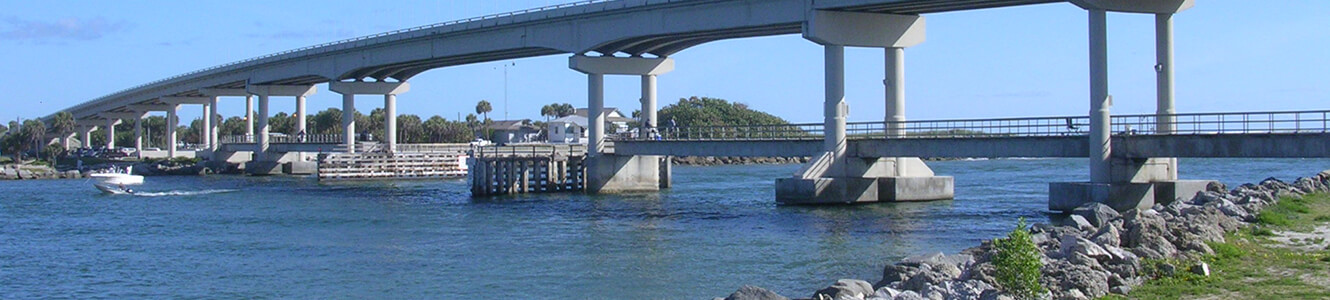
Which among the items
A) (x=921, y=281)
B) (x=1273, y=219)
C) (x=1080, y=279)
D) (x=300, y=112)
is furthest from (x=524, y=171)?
(x=1080, y=279)

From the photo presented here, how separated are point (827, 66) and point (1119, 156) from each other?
1193 centimetres

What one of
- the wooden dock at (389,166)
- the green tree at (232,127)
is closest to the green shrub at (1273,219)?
the wooden dock at (389,166)

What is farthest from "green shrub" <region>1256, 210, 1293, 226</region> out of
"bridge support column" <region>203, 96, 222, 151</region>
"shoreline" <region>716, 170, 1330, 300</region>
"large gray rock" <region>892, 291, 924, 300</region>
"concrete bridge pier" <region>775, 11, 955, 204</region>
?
"bridge support column" <region>203, 96, 222, 151</region>

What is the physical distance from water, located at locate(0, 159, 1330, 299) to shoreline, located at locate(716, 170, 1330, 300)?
350 cm

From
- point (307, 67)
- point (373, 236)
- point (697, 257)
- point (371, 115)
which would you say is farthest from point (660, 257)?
point (371, 115)

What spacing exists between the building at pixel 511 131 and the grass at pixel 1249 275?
416 feet

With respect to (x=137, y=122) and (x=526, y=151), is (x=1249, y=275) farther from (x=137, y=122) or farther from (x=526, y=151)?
(x=137, y=122)

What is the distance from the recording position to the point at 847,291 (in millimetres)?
18906

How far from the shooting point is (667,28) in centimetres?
5556

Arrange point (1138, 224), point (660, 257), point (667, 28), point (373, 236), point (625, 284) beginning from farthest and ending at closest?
point (667, 28) → point (373, 236) → point (660, 257) → point (625, 284) → point (1138, 224)

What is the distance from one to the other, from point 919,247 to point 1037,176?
54.6m

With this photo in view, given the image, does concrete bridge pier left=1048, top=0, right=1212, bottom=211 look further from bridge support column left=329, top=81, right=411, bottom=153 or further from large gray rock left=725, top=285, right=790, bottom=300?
bridge support column left=329, top=81, right=411, bottom=153

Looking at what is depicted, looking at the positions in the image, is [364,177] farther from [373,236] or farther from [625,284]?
[625,284]

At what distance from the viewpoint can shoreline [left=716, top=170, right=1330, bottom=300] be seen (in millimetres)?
17500
